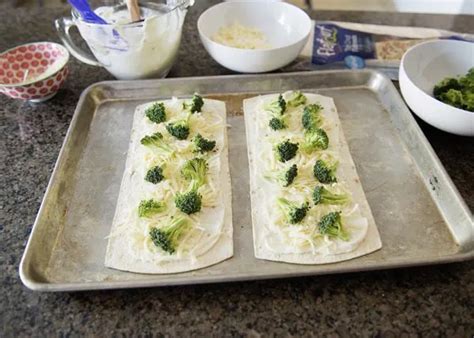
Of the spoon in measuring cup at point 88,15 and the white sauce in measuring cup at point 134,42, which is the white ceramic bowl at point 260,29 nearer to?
the white sauce in measuring cup at point 134,42

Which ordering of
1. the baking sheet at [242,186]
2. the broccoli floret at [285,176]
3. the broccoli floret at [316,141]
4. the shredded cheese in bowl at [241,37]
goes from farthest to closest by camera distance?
the shredded cheese in bowl at [241,37] → the broccoli floret at [316,141] → the broccoli floret at [285,176] → the baking sheet at [242,186]

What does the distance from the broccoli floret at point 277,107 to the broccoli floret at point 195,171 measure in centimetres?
38

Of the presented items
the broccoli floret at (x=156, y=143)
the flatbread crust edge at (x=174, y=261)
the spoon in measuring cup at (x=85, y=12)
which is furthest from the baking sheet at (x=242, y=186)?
the spoon in measuring cup at (x=85, y=12)

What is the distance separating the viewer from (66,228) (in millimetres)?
1311

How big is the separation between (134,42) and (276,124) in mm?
645

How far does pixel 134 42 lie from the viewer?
1.64 meters

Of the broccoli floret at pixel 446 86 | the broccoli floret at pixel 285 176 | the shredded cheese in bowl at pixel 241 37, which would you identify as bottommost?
the broccoli floret at pixel 285 176

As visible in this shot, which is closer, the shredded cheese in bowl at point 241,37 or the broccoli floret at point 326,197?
the broccoli floret at point 326,197

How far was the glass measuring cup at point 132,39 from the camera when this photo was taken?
160cm

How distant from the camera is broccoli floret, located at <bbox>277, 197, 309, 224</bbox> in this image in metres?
1.26

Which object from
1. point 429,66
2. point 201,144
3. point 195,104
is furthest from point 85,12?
point 429,66

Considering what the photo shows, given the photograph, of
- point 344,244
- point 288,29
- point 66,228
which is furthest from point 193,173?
point 288,29

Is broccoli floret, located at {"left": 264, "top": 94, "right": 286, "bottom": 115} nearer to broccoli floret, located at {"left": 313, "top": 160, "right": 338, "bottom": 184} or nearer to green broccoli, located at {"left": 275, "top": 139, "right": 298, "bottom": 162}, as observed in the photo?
green broccoli, located at {"left": 275, "top": 139, "right": 298, "bottom": 162}

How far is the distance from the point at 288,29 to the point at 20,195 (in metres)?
1.38
